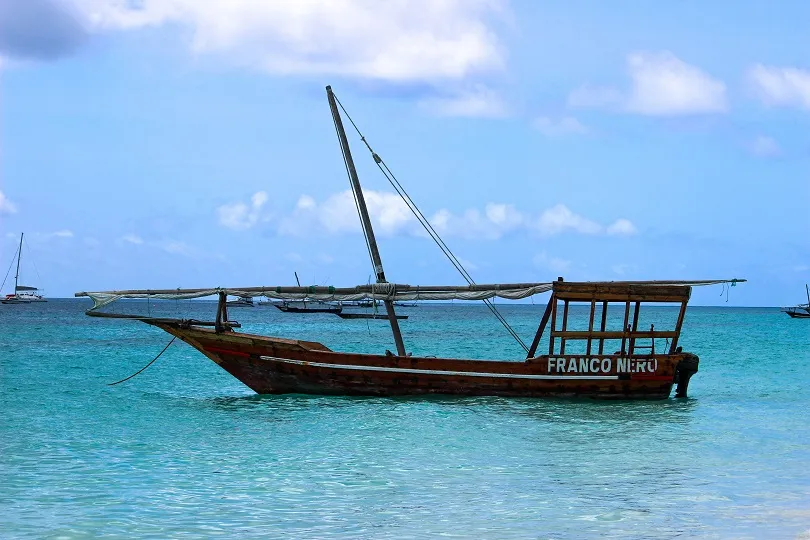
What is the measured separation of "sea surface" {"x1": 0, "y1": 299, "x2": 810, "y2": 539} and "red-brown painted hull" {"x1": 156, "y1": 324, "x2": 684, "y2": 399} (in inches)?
13.8

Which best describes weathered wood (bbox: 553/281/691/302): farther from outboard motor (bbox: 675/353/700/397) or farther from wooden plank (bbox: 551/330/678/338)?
outboard motor (bbox: 675/353/700/397)

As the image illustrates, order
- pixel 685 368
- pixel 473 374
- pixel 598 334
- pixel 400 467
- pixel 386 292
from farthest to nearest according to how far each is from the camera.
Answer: pixel 685 368 < pixel 386 292 < pixel 473 374 < pixel 598 334 < pixel 400 467

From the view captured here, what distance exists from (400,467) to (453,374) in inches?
282

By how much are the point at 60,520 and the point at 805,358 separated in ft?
144

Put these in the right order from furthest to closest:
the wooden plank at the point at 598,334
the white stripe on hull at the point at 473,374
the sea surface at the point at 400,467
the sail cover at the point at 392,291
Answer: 1. the sail cover at the point at 392,291
2. the white stripe on hull at the point at 473,374
3. the wooden plank at the point at 598,334
4. the sea surface at the point at 400,467

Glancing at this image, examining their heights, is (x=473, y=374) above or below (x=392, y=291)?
below

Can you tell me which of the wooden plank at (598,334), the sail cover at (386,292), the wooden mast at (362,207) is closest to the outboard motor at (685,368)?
the wooden plank at (598,334)

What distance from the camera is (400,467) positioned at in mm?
15547

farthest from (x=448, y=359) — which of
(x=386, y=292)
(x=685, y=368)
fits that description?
(x=685, y=368)

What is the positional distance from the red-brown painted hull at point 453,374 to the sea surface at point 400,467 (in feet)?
1.15

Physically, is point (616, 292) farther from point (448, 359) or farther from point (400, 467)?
point (400, 467)

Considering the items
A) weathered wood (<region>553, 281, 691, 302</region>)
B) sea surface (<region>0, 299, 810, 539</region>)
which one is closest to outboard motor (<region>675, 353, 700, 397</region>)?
sea surface (<region>0, 299, 810, 539</region>)

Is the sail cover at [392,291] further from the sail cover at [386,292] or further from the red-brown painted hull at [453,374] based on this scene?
the red-brown painted hull at [453,374]

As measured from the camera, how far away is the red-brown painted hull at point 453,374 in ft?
73.9
